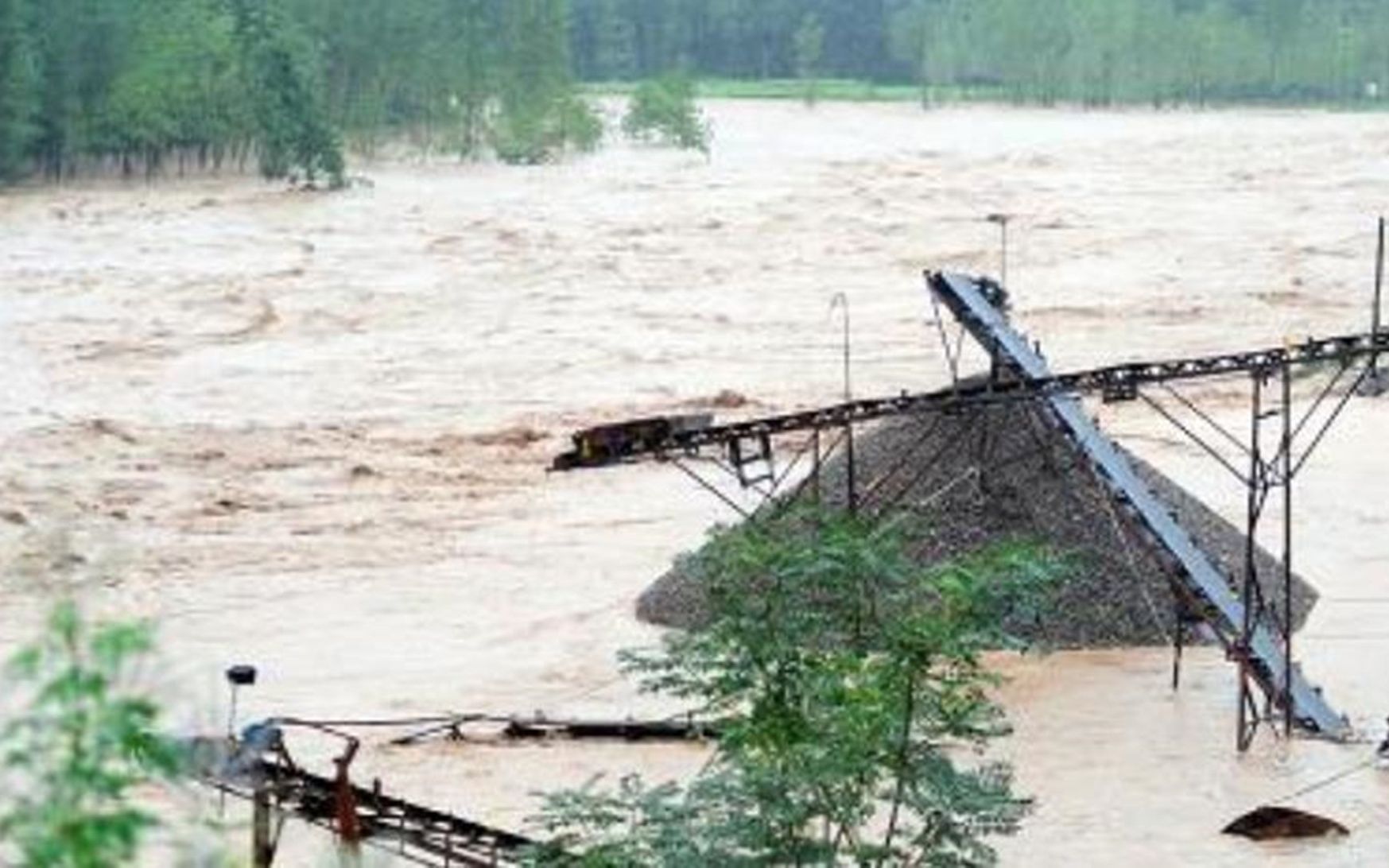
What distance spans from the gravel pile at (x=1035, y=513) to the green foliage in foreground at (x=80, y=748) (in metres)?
21.0

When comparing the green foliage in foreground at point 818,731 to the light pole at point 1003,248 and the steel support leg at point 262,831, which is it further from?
the light pole at point 1003,248

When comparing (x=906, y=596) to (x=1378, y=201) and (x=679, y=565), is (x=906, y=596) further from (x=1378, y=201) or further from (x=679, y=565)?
(x=1378, y=201)

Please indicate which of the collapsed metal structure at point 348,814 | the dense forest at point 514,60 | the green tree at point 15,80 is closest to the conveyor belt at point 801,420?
the collapsed metal structure at point 348,814

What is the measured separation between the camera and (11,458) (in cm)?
4116

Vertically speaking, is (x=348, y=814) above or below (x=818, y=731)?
below

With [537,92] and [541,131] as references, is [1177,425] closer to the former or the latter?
[541,131]

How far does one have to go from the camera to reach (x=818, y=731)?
13.0 meters

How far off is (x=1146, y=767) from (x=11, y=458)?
23.2 metres

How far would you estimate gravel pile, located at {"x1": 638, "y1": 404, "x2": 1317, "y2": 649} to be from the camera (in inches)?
1057

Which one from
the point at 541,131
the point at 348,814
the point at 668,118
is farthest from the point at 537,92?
the point at 348,814

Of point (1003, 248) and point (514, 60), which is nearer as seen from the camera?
point (1003, 248)

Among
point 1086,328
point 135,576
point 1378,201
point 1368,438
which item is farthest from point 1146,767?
point 1378,201

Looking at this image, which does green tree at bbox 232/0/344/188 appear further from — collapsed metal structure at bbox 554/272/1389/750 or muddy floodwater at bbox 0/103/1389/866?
collapsed metal structure at bbox 554/272/1389/750

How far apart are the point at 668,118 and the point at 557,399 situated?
56.4 metres
